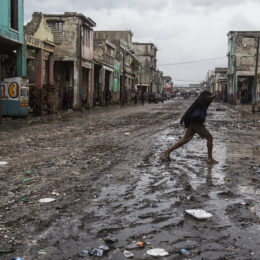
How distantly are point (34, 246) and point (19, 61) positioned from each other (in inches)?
747

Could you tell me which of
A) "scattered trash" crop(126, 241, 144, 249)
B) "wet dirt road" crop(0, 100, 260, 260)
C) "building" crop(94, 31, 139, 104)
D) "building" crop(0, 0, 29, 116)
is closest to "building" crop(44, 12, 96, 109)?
"building" crop(0, 0, 29, 116)

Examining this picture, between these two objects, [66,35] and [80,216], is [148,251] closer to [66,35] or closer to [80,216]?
[80,216]

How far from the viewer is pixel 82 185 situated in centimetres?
597

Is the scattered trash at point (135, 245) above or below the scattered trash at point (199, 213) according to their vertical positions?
below

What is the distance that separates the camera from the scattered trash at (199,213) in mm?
4461

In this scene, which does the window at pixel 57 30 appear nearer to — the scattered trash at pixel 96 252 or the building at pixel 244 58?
the scattered trash at pixel 96 252

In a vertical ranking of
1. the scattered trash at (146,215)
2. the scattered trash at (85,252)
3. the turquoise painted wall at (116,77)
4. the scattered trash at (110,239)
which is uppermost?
the turquoise painted wall at (116,77)

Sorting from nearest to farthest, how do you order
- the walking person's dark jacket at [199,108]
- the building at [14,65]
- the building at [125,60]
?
the walking person's dark jacket at [199,108] < the building at [14,65] < the building at [125,60]

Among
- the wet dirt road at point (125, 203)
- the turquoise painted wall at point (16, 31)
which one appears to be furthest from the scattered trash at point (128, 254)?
the turquoise painted wall at point (16, 31)

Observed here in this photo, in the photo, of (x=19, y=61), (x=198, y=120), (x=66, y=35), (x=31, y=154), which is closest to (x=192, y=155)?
(x=198, y=120)

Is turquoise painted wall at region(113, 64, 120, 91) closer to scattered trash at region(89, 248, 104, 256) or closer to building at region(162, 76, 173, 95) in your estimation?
scattered trash at region(89, 248, 104, 256)

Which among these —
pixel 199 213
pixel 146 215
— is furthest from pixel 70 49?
pixel 199 213

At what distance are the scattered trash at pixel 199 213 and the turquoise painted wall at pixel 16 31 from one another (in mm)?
16399

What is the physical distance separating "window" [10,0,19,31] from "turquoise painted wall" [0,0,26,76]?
255 mm
